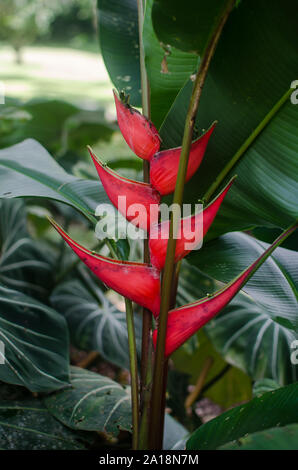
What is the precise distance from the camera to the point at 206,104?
0.67 meters

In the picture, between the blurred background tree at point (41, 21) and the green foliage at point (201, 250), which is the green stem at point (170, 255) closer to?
the green foliage at point (201, 250)

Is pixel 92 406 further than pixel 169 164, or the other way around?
pixel 92 406

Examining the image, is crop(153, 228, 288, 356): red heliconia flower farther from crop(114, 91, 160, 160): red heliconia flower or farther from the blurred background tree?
the blurred background tree

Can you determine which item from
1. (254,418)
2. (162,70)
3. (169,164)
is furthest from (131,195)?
(254,418)

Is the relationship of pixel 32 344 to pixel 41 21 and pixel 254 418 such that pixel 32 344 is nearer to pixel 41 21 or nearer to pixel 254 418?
pixel 254 418

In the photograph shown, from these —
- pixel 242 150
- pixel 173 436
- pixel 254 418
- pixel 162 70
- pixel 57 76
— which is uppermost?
pixel 57 76

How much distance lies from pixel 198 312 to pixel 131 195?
0.59ft

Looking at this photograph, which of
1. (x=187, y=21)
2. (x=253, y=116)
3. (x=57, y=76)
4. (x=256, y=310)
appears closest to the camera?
(x=187, y=21)

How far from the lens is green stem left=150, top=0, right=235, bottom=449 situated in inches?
21.3

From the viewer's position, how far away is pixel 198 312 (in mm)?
585

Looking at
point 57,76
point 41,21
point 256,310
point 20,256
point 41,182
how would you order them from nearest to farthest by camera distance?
point 41,182, point 256,310, point 20,256, point 57,76, point 41,21

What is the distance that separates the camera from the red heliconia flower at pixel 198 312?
57 centimetres

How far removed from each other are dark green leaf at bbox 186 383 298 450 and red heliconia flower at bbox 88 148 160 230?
0.92ft
